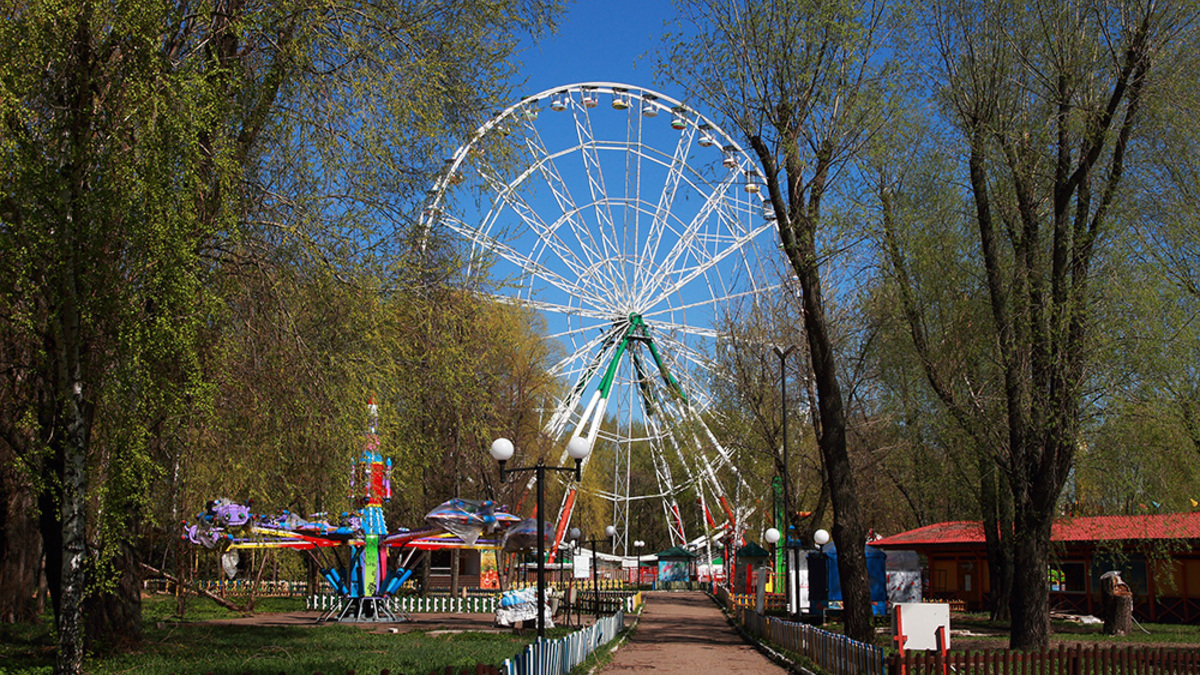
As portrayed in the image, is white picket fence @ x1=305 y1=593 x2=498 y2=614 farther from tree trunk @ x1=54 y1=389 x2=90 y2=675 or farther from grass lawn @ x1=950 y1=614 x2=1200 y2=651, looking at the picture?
tree trunk @ x1=54 y1=389 x2=90 y2=675

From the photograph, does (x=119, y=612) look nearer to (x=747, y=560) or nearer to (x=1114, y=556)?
(x=1114, y=556)

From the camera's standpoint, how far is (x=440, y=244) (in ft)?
40.8

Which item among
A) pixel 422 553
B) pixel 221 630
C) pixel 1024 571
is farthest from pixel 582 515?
pixel 1024 571

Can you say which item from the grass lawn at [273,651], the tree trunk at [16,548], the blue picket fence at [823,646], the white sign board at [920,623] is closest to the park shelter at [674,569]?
the blue picket fence at [823,646]

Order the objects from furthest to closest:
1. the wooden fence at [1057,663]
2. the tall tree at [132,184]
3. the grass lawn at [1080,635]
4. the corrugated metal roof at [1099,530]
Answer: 1. the corrugated metal roof at [1099,530]
2. the grass lawn at [1080,635]
3. the wooden fence at [1057,663]
4. the tall tree at [132,184]

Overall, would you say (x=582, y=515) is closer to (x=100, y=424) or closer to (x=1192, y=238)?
(x=1192, y=238)

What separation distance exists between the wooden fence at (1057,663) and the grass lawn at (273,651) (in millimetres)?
4834

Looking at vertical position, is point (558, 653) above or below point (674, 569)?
above

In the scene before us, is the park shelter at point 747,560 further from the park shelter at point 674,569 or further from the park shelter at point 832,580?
the park shelter at point 674,569

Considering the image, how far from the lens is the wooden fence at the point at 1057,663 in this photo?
34.9 feet

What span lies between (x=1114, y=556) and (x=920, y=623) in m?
18.0

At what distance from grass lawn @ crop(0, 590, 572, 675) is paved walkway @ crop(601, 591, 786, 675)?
180cm

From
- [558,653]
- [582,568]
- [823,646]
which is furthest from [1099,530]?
[582,568]

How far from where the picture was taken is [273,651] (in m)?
14.4
